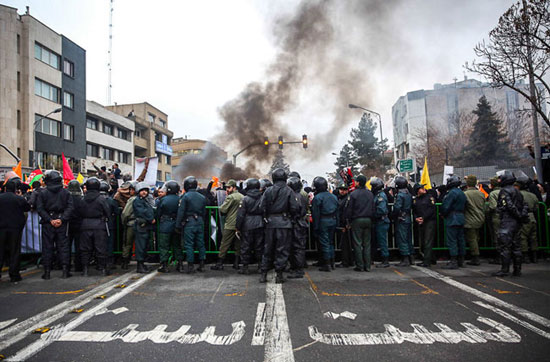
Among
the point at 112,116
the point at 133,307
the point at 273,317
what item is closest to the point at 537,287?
the point at 273,317

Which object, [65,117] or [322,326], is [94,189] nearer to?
[322,326]

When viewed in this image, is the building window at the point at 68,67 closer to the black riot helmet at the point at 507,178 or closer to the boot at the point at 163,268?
the boot at the point at 163,268

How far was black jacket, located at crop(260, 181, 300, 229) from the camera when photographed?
653 centimetres

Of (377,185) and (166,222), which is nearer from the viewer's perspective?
(166,222)

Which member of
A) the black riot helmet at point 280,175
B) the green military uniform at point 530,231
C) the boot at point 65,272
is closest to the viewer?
the black riot helmet at point 280,175

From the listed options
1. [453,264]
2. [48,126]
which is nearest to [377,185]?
[453,264]

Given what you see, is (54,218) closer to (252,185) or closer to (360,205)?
(252,185)

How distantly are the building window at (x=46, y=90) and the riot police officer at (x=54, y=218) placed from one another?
28.8m

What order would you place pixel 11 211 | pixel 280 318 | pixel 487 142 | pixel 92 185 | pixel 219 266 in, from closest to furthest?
pixel 280 318, pixel 11 211, pixel 92 185, pixel 219 266, pixel 487 142

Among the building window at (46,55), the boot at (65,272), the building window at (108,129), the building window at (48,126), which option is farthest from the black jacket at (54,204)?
the building window at (108,129)

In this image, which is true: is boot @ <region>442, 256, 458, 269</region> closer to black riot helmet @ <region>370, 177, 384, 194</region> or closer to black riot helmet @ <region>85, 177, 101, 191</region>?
black riot helmet @ <region>370, 177, 384, 194</region>

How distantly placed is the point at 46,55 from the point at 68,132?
679 cm

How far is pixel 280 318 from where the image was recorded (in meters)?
4.44

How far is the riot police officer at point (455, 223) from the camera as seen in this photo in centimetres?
755
